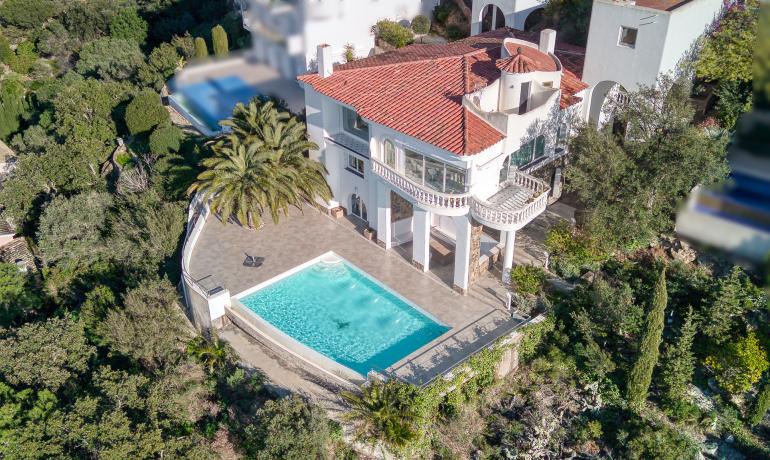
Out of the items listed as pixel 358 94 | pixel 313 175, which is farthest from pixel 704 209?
pixel 313 175

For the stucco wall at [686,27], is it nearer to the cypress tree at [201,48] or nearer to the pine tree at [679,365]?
the pine tree at [679,365]

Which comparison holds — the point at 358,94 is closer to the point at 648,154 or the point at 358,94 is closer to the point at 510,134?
the point at 510,134

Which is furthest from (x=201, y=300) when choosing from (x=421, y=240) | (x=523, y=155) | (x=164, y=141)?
(x=523, y=155)

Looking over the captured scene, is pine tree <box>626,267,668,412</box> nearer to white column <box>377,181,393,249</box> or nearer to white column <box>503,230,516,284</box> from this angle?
white column <box>503,230,516,284</box>

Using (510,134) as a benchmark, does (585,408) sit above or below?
below

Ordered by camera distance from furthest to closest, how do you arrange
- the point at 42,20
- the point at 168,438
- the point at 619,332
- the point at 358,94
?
the point at 42,20 < the point at 358,94 < the point at 619,332 < the point at 168,438

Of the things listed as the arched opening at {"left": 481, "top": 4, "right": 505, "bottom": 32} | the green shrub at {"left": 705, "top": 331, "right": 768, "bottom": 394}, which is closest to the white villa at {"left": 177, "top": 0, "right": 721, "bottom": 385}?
the arched opening at {"left": 481, "top": 4, "right": 505, "bottom": 32}

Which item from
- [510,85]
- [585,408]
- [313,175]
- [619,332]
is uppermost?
[510,85]
